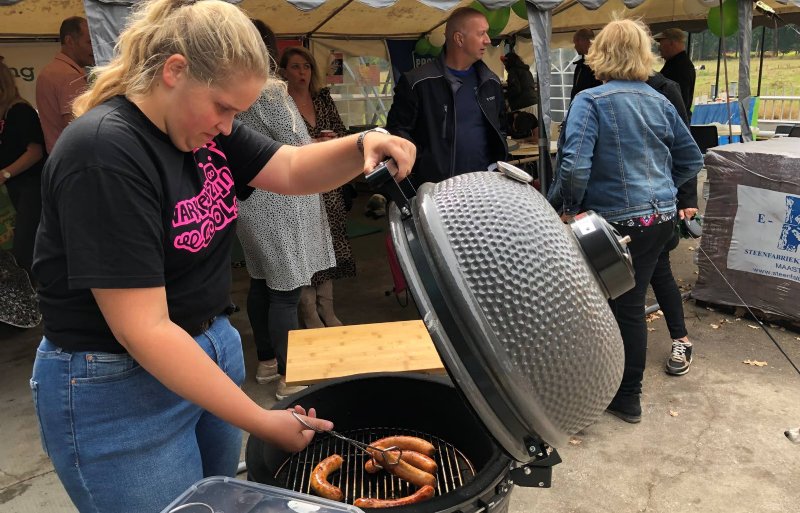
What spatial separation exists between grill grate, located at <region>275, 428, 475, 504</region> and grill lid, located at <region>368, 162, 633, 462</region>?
0.74 metres

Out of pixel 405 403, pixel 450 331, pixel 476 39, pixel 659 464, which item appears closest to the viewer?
pixel 450 331

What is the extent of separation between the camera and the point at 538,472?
1.28 meters

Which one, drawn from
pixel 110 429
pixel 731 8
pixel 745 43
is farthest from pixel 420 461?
pixel 731 8

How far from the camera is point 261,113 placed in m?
3.25

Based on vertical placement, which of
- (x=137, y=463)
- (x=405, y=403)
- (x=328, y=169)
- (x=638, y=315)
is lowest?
(x=638, y=315)

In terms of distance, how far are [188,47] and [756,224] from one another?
4535 mm

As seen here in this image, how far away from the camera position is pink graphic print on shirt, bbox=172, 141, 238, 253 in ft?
4.07

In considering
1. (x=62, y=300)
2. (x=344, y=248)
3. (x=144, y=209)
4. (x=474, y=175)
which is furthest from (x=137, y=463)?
(x=344, y=248)

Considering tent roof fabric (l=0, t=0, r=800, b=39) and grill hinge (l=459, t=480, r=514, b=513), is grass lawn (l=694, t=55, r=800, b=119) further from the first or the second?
grill hinge (l=459, t=480, r=514, b=513)

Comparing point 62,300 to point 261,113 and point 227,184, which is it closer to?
point 227,184

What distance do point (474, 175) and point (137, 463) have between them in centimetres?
93

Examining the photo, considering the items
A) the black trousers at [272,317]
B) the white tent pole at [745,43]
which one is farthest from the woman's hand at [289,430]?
the white tent pole at [745,43]

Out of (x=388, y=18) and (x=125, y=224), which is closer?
(x=125, y=224)

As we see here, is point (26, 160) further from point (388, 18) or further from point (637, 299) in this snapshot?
point (388, 18)
